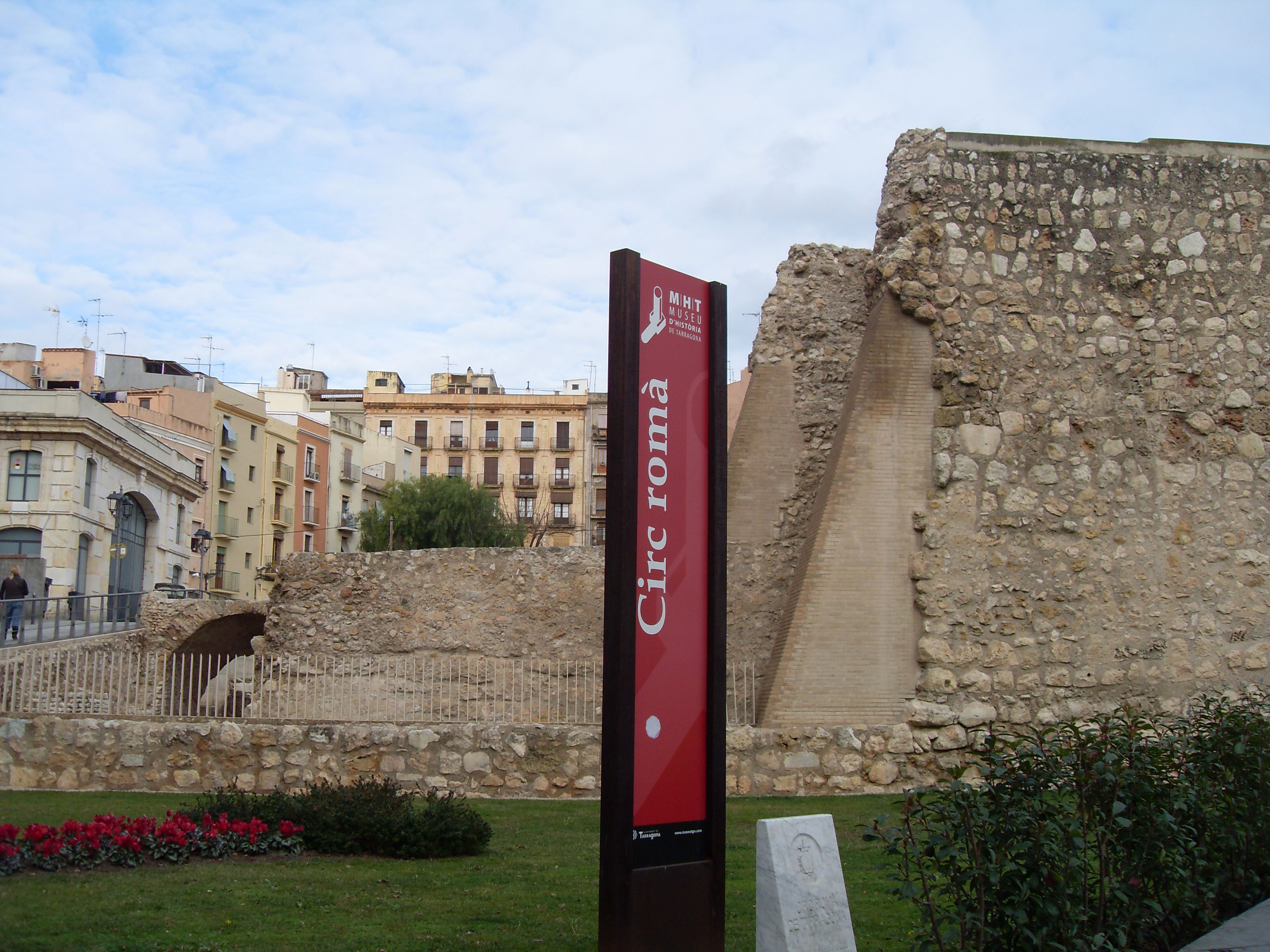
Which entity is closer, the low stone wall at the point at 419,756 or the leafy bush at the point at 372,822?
the leafy bush at the point at 372,822

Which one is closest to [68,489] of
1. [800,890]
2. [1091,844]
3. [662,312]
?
[662,312]

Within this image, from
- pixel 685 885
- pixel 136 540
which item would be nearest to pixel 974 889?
pixel 685 885

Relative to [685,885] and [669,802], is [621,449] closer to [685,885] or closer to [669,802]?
[669,802]

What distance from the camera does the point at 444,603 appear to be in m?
15.3

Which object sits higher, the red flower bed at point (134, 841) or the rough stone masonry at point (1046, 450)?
the rough stone masonry at point (1046, 450)

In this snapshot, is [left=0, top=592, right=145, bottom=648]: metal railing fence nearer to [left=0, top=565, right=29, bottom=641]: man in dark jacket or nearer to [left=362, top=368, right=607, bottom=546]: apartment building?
[left=0, top=565, right=29, bottom=641]: man in dark jacket

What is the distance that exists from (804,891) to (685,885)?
1.95 feet

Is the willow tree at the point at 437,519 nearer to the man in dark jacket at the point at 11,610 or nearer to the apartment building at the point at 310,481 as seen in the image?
the apartment building at the point at 310,481

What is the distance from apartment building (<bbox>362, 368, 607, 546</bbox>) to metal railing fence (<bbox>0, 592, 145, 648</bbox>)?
37.3m

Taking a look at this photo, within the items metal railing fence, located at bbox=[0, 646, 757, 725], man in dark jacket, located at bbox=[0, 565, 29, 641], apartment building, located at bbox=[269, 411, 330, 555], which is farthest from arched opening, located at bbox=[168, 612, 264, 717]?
apartment building, located at bbox=[269, 411, 330, 555]

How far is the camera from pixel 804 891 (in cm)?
501

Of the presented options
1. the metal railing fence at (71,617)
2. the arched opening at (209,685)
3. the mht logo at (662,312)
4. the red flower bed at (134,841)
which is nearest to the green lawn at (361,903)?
the red flower bed at (134,841)

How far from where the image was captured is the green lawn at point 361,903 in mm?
5441

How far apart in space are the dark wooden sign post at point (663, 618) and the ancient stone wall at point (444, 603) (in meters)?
9.05
